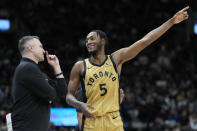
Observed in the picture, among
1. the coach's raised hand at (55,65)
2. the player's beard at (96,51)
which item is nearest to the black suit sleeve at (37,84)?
the coach's raised hand at (55,65)

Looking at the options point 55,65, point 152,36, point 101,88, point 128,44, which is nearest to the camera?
point 55,65

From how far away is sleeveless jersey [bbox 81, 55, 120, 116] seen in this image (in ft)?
18.0

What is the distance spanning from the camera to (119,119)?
5.57m

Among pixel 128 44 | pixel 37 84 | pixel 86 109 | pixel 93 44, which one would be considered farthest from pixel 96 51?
pixel 128 44

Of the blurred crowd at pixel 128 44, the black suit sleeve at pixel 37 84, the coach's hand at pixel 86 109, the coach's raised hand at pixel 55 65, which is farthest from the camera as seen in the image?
the blurred crowd at pixel 128 44

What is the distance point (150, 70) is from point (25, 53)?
13613mm

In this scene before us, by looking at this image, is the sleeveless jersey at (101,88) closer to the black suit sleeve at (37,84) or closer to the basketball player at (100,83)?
the basketball player at (100,83)

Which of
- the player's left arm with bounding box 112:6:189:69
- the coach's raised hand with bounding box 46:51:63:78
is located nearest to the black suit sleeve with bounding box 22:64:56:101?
the coach's raised hand with bounding box 46:51:63:78

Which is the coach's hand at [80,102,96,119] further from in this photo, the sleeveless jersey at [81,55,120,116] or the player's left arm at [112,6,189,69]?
the player's left arm at [112,6,189,69]

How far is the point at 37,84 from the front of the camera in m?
4.41

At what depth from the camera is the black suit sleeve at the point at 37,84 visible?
14.5 feet

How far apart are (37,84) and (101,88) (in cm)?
133

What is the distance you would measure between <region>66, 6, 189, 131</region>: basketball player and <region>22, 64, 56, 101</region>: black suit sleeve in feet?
2.90

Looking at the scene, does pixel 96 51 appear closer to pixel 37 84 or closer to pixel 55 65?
pixel 55 65
